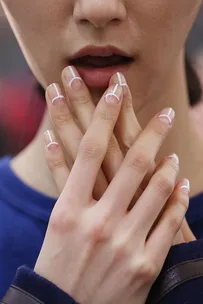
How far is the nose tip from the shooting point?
0.75m

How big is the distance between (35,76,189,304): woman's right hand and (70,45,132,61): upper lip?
0.07m

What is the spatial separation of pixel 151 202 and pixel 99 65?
218mm

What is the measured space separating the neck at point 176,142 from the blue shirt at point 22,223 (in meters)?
0.02

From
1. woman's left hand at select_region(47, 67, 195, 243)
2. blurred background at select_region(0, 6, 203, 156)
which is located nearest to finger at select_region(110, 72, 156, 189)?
woman's left hand at select_region(47, 67, 195, 243)

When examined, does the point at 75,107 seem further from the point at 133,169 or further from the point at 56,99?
the point at 133,169

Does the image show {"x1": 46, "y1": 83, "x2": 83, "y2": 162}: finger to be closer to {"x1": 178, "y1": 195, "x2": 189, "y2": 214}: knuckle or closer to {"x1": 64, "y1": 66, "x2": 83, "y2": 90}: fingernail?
{"x1": 64, "y1": 66, "x2": 83, "y2": 90}: fingernail

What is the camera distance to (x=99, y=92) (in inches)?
33.7

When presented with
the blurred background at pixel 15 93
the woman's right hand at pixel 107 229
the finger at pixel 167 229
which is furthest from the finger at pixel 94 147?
the blurred background at pixel 15 93

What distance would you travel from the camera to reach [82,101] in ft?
2.68

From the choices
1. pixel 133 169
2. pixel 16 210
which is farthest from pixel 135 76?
pixel 16 210

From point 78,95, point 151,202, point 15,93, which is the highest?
point 78,95

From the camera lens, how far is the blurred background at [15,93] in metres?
1.86

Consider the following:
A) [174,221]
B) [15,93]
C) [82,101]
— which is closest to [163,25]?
[82,101]

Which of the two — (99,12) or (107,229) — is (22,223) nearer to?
(107,229)
